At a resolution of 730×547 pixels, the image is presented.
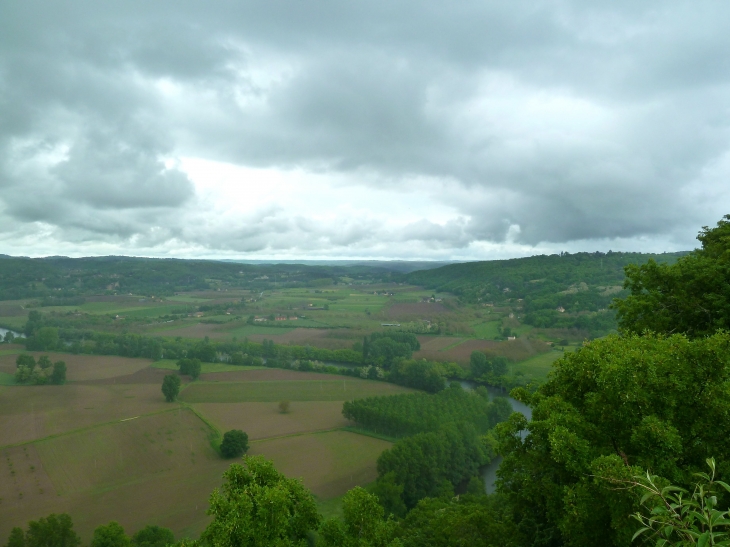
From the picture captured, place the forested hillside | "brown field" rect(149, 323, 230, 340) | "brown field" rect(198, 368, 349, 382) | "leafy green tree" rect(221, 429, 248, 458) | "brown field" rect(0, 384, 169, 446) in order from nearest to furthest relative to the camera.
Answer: "leafy green tree" rect(221, 429, 248, 458)
"brown field" rect(0, 384, 169, 446)
"brown field" rect(198, 368, 349, 382)
"brown field" rect(149, 323, 230, 340)
the forested hillside

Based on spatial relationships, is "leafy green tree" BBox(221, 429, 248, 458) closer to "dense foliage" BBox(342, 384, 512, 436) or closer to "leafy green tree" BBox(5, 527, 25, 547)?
"dense foliage" BBox(342, 384, 512, 436)

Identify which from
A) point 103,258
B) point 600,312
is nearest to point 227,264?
point 103,258

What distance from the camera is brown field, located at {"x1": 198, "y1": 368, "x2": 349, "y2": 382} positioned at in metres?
56.3

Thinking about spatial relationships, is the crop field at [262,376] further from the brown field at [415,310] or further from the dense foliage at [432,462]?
the brown field at [415,310]

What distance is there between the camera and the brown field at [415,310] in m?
86.4

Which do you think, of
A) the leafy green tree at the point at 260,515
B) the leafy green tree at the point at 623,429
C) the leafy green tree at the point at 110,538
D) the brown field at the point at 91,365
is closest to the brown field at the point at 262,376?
the brown field at the point at 91,365

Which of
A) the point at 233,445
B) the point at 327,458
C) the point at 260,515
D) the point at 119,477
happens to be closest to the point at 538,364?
the point at 327,458

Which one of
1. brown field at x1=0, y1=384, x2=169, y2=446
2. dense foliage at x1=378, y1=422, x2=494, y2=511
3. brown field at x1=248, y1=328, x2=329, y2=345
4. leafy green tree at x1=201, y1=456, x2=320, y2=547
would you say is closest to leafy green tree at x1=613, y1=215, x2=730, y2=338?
leafy green tree at x1=201, y1=456, x2=320, y2=547

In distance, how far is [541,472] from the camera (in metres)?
10.8

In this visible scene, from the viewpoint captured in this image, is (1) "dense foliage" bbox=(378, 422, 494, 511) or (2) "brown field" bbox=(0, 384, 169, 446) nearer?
(1) "dense foliage" bbox=(378, 422, 494, 511)

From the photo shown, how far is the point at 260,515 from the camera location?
8.48 m

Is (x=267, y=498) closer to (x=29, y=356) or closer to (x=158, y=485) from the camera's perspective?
(x=158, y=485)

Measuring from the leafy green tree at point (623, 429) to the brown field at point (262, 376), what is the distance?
162ft

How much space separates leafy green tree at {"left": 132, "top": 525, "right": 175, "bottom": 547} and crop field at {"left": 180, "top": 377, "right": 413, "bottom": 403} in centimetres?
2587
